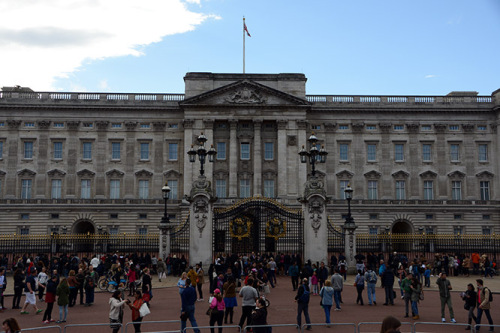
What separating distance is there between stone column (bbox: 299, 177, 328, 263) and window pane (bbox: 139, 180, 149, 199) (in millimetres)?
31896

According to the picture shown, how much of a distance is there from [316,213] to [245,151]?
28655 mm

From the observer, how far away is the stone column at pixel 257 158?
54938 mm

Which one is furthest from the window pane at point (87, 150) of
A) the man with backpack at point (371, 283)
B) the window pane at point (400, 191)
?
the man with backpack at point (371, 283)

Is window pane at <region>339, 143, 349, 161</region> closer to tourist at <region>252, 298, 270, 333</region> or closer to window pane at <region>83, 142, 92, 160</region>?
window pane at <region>83, 142, 92, 160</region>

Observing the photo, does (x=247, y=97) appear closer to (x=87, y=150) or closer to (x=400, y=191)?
(x=87, y=150)

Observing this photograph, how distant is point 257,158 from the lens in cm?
5547

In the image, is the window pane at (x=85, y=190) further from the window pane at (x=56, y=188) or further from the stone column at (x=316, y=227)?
the stone column at (x=316, y=227)

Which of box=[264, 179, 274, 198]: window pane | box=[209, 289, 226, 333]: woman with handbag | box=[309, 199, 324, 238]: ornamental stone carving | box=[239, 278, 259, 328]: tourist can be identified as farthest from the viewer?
box=[264, 179, 274, 198]: window pane

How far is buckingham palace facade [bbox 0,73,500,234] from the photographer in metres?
55.2

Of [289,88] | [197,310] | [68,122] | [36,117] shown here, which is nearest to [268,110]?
[289,88]

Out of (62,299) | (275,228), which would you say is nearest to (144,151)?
(275,228)

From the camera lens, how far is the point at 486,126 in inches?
2286

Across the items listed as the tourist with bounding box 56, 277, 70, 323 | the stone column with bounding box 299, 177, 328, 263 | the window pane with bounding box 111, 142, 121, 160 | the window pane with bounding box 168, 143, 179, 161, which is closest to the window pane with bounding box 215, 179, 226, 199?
the window pane with bounding box 168, 143, 179, 161

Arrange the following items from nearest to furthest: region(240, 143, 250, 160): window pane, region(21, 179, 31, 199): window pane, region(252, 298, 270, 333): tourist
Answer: region(252, 298, 270, 333): tourist → region(21, 179, 31, 199): window pane → region(240, 143, 250, 160): window pane
